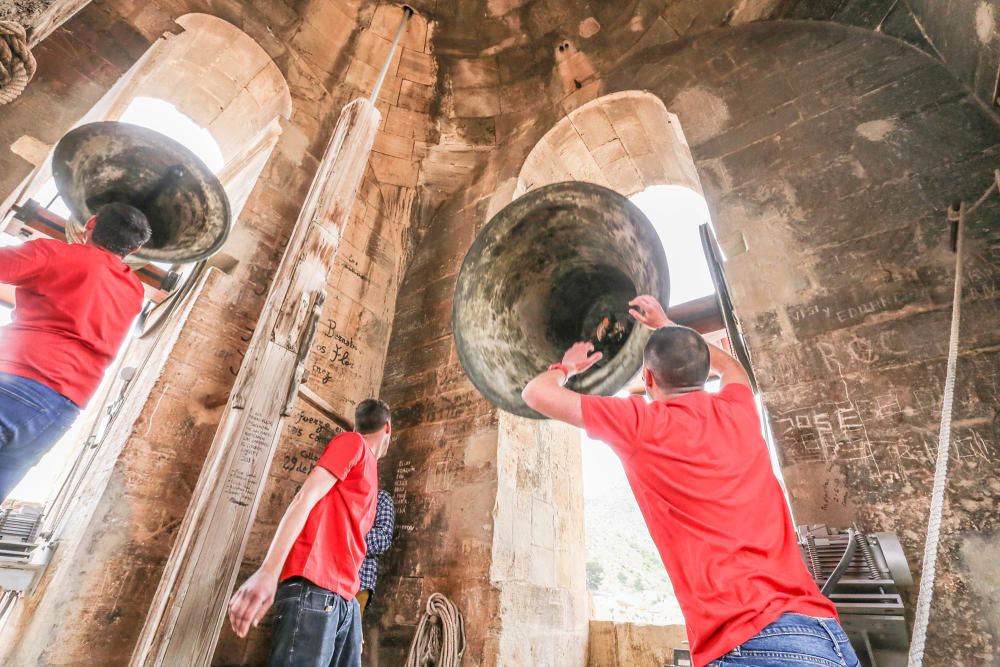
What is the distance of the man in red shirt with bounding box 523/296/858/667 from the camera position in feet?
3.68

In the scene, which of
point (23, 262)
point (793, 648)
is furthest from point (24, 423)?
point (793, 648)

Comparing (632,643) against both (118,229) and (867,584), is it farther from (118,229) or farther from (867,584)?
(118,229)

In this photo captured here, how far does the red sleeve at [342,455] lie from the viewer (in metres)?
2.27

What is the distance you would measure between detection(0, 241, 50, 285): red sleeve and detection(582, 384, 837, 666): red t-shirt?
2.41m

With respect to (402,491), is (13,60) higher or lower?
higher

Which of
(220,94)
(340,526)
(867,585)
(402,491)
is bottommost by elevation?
(867,585)

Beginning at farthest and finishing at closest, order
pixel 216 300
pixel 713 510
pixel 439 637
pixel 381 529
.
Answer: pixel 216 300 < pixel 381 529 < pixel 439 637 < pixel 713 510

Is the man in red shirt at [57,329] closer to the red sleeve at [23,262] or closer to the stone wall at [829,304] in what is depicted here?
the red sleeve at [23,262]

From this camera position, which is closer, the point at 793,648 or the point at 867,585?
the point at 793,648

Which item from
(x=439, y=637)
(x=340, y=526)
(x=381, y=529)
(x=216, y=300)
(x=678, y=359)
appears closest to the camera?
(x=678, y=359)

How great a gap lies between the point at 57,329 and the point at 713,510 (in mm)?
2715

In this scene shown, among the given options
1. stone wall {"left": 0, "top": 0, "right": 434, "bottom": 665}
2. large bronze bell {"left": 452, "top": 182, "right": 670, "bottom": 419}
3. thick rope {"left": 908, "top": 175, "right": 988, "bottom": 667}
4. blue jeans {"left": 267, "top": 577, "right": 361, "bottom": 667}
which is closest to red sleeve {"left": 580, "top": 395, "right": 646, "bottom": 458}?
large bronze bell {"left": 452, "top": 182, "right": 670, "bottom": 419}

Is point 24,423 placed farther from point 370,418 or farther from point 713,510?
point 713,510

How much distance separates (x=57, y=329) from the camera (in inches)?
80.2
